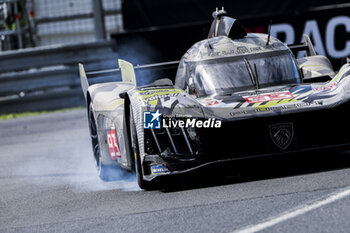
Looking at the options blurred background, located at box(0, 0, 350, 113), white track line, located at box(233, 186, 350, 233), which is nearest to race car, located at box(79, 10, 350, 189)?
white track line, located at box(233, 186, 350, 233)

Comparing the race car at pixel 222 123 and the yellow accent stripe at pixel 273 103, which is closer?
the race car at pixel 222 123

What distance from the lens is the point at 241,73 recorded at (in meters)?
7.84

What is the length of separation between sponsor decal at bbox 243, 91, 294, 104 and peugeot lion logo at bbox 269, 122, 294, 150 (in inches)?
13.9

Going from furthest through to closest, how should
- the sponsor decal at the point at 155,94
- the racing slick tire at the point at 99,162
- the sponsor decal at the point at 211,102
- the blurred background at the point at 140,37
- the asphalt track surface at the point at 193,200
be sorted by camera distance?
the blurred background at the point at 140,37 < the racing slick tire at the point at 99,162 < the sponsor decal at the point at 211,102 < the sponsor decal at the point at 155,94 < the asphalt track surface at the point at 193,200

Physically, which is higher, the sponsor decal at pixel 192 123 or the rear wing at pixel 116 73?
the sponsor decal at pixel 192 123

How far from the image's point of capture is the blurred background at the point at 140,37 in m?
14.6

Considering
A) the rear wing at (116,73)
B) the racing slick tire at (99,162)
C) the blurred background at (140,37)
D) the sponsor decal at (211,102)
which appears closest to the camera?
the sponsor decal at (211,102)

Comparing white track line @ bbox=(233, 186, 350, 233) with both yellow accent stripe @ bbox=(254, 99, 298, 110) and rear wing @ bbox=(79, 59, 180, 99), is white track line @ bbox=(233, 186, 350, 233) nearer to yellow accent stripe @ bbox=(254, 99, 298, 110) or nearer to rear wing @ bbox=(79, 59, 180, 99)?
yellow accent stripe @ bbox=(254, 99, 298, 110)

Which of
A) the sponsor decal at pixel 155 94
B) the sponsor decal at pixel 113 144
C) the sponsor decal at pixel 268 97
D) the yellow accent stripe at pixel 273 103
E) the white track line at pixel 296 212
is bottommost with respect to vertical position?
the sponsor decal at pixel 113 144

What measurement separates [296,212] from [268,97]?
196 cm

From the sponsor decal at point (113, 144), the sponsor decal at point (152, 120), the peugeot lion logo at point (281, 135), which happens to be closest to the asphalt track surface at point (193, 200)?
the peugeot lion logo at point (281, 135)

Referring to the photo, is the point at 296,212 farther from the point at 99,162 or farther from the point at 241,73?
the point at 99,162

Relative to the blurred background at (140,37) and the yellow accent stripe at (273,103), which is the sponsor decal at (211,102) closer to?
the yellow accent stripe at (273,103)

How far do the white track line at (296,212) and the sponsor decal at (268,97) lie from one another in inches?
53.7
